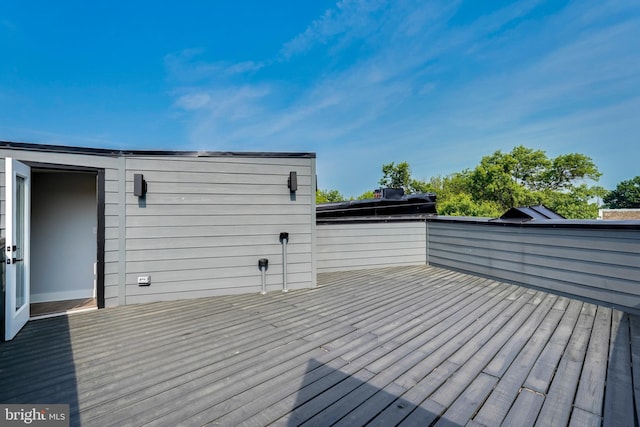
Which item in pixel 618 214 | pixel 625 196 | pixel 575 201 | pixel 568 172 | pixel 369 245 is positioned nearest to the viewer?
pixel 369 245

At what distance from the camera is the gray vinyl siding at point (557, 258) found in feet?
10.6

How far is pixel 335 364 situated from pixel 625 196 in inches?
2649

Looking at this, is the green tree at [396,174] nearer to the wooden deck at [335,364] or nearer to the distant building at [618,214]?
the distant building at [618,214]

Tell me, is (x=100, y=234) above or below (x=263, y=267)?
above

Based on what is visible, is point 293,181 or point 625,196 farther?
point 625,196

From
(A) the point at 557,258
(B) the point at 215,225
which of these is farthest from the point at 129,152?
(A) the point at 557,258

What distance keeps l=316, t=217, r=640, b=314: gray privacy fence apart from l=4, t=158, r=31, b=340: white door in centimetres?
407

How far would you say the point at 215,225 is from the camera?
3.95 m

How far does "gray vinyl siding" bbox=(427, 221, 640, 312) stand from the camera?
323cm

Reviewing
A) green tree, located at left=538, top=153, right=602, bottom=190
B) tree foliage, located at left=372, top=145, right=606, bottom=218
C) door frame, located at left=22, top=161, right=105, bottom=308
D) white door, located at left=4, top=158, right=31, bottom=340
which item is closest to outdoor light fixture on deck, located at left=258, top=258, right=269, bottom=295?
door frame, located at left=22, top=161, right=105, bottom=308

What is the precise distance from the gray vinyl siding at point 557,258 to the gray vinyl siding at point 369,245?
0.69m

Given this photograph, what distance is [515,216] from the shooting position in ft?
15.1

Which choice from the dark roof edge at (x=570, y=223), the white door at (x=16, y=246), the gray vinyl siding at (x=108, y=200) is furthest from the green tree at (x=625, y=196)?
the white door at (x=16, y=246)

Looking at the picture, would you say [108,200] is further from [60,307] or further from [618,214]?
Answer: [618,214]
